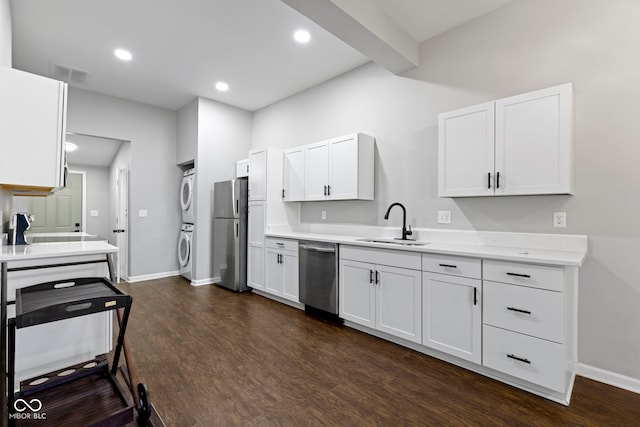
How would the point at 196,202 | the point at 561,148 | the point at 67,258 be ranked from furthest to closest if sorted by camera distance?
the point at 196,202 → the point at 561,148 → the point at 67,258

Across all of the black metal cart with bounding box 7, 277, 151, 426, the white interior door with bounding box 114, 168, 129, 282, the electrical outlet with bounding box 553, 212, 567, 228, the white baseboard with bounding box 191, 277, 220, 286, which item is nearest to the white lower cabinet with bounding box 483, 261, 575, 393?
the electrical outlet with bounding box 553, 212, 567, 228

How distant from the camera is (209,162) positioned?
4973mm

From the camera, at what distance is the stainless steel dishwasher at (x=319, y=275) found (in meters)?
3.19

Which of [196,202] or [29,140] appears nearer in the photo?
[29,140]

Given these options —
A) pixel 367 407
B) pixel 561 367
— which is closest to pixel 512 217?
pixel 561 367

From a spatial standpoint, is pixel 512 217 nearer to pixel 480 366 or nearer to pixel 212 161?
pixel 480 366

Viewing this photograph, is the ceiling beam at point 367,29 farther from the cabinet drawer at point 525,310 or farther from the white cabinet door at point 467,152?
the cabinet drawer at point 525,310

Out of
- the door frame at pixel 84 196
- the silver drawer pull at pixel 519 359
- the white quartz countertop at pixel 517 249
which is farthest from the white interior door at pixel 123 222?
the silver drawer pull at pixel 519 359

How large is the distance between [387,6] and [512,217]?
215cm

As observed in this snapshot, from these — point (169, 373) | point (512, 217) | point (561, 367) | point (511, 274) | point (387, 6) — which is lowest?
point (169, 373)

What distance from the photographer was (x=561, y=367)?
1821mm

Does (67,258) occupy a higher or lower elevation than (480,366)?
higher

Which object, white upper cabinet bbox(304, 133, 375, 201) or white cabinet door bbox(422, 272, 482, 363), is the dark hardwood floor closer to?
white cabinet door bbox(422, 272, 482, 363)

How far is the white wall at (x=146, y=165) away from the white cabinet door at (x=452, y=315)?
4671 millimetres
